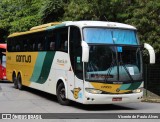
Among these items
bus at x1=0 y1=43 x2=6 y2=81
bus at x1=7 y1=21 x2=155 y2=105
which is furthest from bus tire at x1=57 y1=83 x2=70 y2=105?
bus at x1=0 y1=43 x2=6 y2=81

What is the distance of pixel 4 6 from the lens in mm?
44469

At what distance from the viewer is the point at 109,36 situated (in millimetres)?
14414

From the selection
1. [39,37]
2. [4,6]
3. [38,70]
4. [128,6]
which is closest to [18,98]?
[38,70]

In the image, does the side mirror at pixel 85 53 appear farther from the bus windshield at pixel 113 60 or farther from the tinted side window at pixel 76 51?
the tinted side window at pixel 76 51

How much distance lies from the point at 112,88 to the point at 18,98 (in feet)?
Answer: 19.3

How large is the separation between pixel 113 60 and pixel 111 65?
192mm

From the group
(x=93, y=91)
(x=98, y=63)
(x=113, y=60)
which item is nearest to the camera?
(x=93, y=91)

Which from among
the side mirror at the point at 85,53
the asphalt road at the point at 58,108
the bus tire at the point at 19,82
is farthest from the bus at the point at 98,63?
the bus tire at the point at 19,82

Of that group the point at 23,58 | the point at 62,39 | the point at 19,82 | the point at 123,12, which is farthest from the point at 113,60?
the point at 123,12

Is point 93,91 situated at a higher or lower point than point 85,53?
lower

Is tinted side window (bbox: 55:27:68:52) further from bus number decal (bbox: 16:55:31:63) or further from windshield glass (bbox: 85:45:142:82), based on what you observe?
bus number decal (bbox: 16:55:31:63)

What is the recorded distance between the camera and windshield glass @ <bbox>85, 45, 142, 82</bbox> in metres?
13.8

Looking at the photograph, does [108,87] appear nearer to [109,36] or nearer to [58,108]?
[109,36]

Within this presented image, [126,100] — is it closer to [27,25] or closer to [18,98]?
[18,98]
